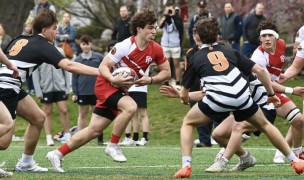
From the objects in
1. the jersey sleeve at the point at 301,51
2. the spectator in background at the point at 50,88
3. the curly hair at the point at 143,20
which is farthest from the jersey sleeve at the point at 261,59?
the spectator in background at the point at 50,88

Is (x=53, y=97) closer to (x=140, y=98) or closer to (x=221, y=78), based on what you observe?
(x=140, y=98)

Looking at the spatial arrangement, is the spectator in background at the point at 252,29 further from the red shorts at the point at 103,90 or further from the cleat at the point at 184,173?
the cleat at the point at 184,173

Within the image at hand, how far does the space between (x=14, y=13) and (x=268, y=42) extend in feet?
62.7

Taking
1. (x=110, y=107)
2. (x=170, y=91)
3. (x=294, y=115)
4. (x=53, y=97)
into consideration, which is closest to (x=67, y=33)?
(x=53, y=97)

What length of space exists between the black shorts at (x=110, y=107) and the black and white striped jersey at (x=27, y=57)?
97cm

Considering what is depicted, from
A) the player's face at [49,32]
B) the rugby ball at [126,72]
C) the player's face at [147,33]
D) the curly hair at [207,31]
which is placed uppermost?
the curly hair at [207,31]

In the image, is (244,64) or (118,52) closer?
(244,64)

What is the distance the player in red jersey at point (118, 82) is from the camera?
41.5ft

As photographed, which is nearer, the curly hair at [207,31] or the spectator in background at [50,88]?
the curly hair at [207,31]

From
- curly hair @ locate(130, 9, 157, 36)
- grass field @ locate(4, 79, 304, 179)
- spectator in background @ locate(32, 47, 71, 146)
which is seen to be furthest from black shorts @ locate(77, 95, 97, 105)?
curly hair @ locate(130, 9, 157, 36)

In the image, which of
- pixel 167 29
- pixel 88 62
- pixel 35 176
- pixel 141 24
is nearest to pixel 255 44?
pixel 167 29

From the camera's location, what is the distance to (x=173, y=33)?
87.9 feet

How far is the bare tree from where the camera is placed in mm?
32375

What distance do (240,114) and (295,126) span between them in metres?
3.44
